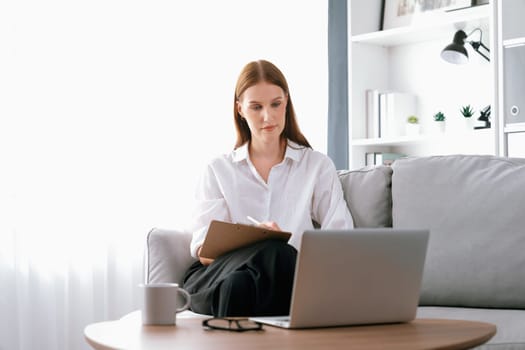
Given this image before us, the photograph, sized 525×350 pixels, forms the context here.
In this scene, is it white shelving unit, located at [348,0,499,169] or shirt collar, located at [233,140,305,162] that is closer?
shirt collar, located at [233,140,305,162]

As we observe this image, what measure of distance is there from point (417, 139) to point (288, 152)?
4.18 feet

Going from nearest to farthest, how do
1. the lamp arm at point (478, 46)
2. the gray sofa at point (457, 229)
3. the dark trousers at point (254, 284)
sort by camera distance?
1. the dark trousers at point (254, 284)
2. the gray sofa at point (457, 229)
3. the lamp arm at point (478, 46)

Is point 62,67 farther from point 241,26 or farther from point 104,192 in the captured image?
point 241,26

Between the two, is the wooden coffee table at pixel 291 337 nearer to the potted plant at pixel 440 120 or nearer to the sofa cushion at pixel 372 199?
the sofa cushion at pixel 372 199

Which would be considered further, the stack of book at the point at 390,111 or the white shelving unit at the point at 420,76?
the stack of book at the point at 390,111

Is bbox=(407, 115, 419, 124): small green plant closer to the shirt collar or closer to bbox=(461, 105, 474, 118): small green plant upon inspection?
bbox=(461, 105, 474, 118): small green plant

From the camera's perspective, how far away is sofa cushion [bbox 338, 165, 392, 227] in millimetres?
2762

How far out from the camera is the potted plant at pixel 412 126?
13.4 ft

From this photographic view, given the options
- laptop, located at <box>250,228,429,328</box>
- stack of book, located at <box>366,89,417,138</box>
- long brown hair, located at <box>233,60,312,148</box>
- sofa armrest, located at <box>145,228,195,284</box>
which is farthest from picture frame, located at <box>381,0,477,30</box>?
laptop, located at <box>250,228,429,328</box>

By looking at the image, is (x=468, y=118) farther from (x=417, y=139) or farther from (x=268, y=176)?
(x=268, y=176)

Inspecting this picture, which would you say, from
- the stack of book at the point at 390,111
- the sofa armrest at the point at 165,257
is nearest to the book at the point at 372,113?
the stack of book at the point at 390,111

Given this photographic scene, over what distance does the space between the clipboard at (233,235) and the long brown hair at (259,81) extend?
0.68 meters

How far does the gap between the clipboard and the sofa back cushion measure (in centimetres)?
60

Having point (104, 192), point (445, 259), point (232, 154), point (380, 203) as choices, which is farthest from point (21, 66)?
point (445, 259)
